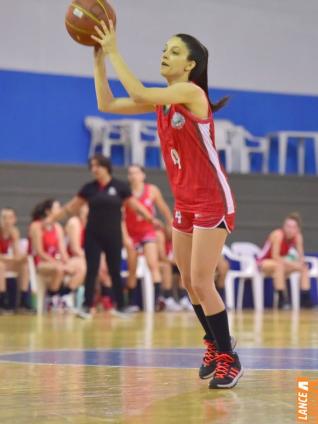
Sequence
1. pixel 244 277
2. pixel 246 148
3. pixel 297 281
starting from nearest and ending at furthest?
pixel 244 277 < pixel 297 281 < pixel 246 148

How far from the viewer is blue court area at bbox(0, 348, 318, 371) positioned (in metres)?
5.39

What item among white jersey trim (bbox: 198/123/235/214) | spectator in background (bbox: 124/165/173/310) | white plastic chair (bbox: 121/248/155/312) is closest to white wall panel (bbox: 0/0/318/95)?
white plastic chair (bbox: 121/248/155/312)

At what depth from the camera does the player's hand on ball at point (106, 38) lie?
4445 mm

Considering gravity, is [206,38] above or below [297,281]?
above

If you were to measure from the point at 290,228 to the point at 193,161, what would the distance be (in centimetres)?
1063

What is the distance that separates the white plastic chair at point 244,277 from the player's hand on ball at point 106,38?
10.7 metres

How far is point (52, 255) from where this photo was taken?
1345 centimetres

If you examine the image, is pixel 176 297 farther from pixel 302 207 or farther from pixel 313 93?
pixel 313 93

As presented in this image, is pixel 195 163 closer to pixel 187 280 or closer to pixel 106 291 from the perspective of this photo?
pixel 187 280

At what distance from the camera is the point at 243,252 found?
15.5 m

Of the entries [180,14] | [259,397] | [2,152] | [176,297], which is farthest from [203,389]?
[180,14]

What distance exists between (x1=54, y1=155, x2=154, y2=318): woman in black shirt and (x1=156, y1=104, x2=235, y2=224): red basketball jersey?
6.46 meters

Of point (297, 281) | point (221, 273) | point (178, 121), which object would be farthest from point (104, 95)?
point (297, 281)

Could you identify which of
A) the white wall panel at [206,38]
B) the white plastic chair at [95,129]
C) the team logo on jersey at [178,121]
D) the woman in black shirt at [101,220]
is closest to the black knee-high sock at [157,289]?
the woman in black shirt at [101,220]
